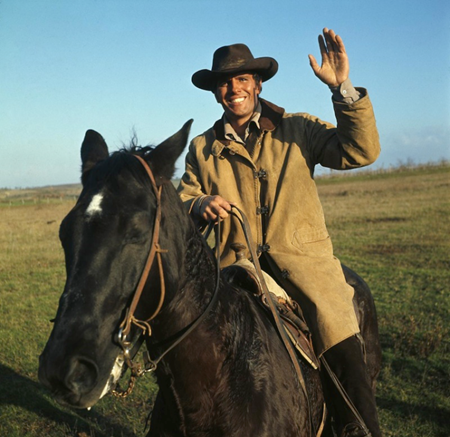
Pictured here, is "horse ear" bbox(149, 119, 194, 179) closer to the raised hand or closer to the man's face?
the raised hand

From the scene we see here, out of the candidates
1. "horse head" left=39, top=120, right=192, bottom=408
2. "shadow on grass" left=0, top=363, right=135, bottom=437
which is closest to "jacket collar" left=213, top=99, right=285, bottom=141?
"horse head" left=39, top=120, right=192, bottom=408

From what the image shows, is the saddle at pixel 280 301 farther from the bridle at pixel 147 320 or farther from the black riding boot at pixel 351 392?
the bridle at pixel 147 320

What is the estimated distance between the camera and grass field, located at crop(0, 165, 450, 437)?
6.04m

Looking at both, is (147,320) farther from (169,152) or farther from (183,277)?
(169,152)

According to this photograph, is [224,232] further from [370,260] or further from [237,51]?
[370,260]

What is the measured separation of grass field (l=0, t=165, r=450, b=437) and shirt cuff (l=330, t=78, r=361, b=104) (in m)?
3.91

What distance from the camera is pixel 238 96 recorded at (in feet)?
13.4

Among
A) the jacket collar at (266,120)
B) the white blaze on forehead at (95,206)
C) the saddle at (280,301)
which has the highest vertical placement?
the jacket collar at (266,120)

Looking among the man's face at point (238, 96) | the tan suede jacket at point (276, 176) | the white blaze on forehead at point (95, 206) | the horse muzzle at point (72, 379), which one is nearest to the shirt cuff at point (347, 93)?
the tan suede jacket at point (276, 176)

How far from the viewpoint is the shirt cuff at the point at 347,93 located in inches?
136

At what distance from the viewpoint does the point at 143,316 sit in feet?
8.00

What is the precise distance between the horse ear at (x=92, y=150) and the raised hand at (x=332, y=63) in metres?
1.54

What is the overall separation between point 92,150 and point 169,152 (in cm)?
57

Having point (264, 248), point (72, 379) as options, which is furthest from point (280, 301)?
point (72, 379)
